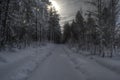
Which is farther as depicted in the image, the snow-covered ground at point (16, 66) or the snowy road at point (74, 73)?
the snow-covered ground at point (16, 66)

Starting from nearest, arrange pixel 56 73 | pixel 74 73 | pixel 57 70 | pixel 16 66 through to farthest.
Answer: pixel 56 73 < pixel 74 73 < pixel 57 70 < pixel 16 66

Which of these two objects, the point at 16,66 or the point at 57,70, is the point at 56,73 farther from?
the point at 16,66

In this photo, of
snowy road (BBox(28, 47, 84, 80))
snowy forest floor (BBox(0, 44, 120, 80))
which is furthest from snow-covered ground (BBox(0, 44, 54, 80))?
snowy road (BBox(28, 47, 84, 80))

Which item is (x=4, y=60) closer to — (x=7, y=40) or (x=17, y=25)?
(x=7, y=40)

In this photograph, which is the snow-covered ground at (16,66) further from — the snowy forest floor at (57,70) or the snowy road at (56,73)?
the snowy road at (56,73)

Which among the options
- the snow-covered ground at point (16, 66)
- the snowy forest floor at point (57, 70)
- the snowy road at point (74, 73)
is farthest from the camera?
the snow-covered ground at point (16, 66)

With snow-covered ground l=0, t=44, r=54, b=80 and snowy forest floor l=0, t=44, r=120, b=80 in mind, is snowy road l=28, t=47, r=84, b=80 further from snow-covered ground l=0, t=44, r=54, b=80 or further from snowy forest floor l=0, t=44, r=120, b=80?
snow-covered ground l=0, t=44, r=54, b=80

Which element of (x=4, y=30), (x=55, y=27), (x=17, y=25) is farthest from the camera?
(x=55, y=27)

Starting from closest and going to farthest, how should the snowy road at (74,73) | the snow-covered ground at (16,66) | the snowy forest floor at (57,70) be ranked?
the snowy road at (74,73), the snowy forest floor at (57,70), the snow-covered ground at (16,66)

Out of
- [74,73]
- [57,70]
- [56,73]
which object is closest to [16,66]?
[57,70]

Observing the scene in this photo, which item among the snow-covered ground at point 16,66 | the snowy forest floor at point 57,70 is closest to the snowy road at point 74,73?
the snowy forest floor at point 57,70

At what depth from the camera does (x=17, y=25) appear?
71.4ft

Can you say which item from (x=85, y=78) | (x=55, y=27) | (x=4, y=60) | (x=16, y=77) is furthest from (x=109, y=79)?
(x=55, y=27)

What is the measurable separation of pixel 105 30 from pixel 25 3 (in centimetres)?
1101
